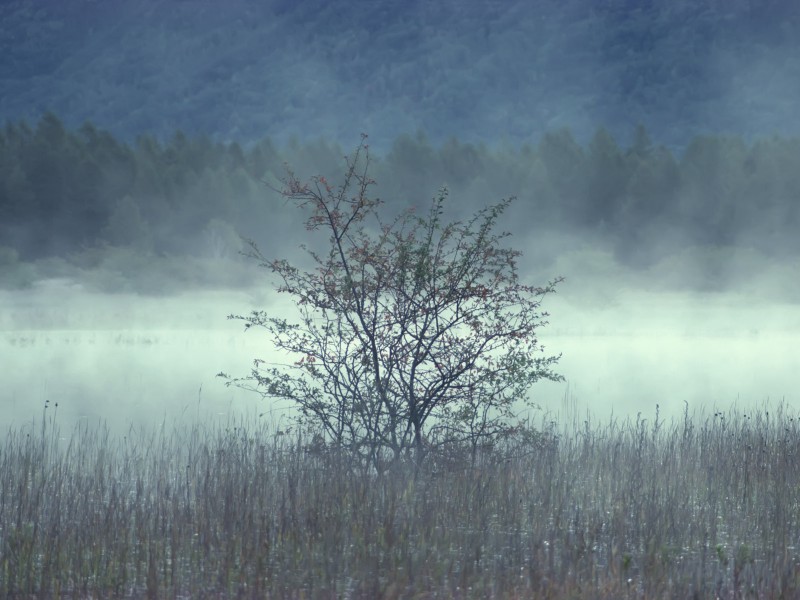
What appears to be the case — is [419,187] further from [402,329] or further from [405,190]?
[402,329]

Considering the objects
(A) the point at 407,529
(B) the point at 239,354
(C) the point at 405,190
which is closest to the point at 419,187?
(C) the point at 405,190

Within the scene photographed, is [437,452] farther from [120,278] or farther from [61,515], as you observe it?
[120,278]

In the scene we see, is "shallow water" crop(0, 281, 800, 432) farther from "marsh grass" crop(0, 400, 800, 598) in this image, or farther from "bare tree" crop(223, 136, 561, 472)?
"marsh grass" crop(0, 400, 800, 598)

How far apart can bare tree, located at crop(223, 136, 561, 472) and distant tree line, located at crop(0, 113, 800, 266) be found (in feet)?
177

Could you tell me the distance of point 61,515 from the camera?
1099cm

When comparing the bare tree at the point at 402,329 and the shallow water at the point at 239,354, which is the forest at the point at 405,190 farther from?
the bare tree at the point at 402,329

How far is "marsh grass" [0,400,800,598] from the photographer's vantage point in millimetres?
8680

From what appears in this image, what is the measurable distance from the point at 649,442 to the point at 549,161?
66.1 meters

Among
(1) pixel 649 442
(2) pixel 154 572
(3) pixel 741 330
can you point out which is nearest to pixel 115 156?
(3) pixel 741 330

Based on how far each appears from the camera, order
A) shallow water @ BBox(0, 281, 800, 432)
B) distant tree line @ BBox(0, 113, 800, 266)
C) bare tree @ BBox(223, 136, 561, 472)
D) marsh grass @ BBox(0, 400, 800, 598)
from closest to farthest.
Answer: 1. marsh grass @ BBox(0, 400, 800, 598)
2. bare tree @ BBox(223, 136, 561, 472)
3. shallow water @ BBox(0, 281, 800, 432)
4. distant tree line @ BBox(0, 113, 800, 266)

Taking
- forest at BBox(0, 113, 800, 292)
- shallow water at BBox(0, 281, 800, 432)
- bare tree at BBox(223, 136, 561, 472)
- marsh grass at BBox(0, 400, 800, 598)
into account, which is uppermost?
forest at BBox(0, 113, 800, 292)

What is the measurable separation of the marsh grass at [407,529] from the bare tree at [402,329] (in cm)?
61

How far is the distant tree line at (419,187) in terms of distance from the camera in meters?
71.8

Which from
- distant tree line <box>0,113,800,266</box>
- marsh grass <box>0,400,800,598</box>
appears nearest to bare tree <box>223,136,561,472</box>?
marsh grass <box>0,400,800,598</box>
